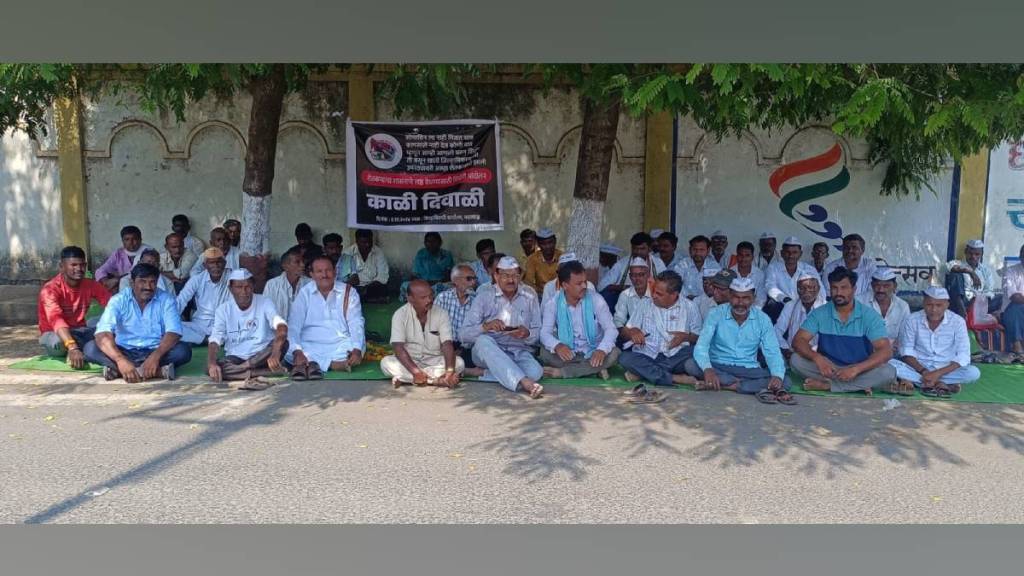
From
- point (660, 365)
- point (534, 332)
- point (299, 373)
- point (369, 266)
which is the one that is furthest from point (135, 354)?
point (660, 365)

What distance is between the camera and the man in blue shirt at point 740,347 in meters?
6.29

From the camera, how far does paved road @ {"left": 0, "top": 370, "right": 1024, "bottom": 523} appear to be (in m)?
4.07

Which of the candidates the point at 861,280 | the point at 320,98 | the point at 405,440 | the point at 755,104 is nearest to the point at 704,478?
the point at 405,440

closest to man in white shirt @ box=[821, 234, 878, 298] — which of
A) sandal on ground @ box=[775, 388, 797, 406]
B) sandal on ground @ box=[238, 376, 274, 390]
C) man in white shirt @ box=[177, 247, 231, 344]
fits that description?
sandal on ground @ box=[775, 388, 797, 406]

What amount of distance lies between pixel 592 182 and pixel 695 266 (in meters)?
1.85

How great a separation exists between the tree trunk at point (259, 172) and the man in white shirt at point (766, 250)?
19.1 feet

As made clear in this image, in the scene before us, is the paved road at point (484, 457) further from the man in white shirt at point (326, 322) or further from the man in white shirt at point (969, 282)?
the man in white shirt at point (969, 282)

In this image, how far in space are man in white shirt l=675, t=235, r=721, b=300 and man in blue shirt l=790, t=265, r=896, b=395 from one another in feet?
6.68

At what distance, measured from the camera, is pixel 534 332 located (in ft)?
23.1

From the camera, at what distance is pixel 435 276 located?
33.6 ft

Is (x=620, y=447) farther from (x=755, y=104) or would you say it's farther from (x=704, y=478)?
(x=755, y=104)

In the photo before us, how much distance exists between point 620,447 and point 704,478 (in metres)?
0.69

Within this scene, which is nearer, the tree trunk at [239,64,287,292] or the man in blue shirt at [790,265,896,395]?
the man in blue shirt at [790,265,896,395]

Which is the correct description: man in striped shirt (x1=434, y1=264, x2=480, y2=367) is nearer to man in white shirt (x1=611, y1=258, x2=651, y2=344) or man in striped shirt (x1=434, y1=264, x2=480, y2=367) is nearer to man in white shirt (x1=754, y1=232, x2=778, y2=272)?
man in white shirt (x1=611, y1=258, x2=651, y2=344)
